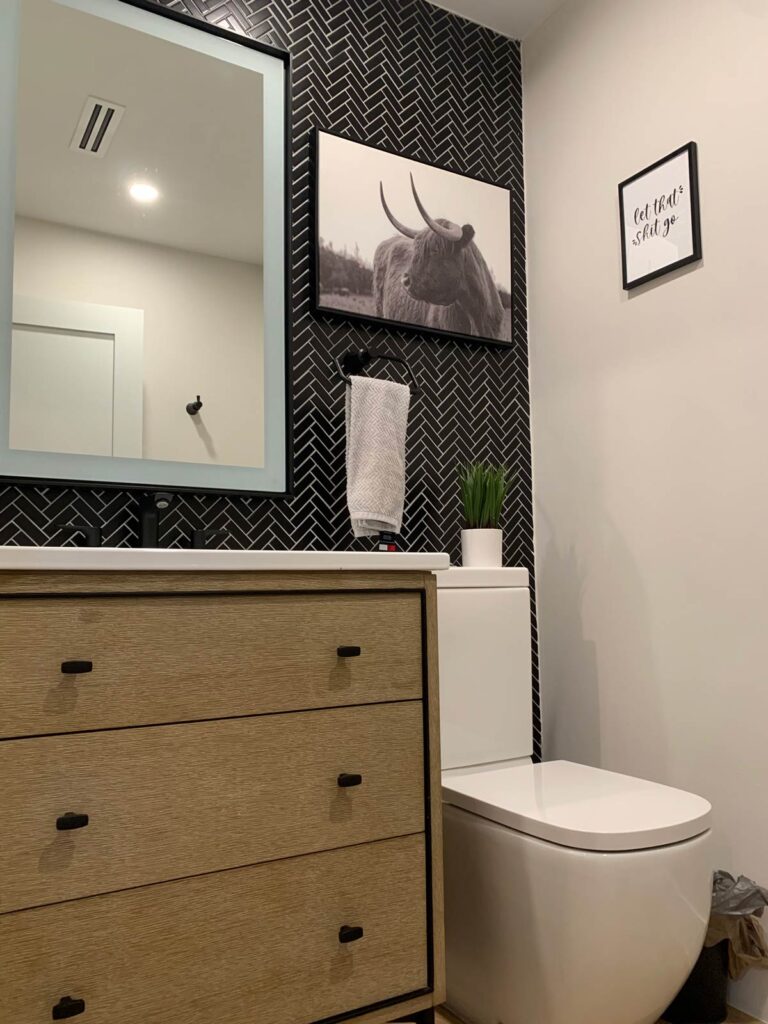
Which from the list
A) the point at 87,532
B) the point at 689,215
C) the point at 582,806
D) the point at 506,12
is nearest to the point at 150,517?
the point at 87,532

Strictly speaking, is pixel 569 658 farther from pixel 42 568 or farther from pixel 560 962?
pixel 42 568

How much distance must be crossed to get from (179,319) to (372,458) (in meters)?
0.55

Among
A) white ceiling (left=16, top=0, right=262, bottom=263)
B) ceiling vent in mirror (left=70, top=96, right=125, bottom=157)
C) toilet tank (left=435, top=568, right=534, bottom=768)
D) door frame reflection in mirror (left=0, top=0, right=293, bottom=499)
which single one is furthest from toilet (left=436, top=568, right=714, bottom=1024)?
ceiling vent in mirror (left=70, top=96, right=125, bottom=157)

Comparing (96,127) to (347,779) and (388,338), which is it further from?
(347,779)

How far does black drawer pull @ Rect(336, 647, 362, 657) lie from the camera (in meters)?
1.37

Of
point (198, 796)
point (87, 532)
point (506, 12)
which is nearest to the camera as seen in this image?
point (198, 796)

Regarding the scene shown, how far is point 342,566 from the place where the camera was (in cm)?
138

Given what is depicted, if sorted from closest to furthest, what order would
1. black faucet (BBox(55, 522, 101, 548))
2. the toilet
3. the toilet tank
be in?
the toilet < black faucet (BBox(55, 522, 101, 548)) < the toilet tank

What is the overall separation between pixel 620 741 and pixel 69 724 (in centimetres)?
139

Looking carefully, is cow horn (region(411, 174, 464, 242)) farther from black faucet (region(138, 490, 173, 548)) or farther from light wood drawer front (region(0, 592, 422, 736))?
light wood drawer front (region(0, 592, 422, 736))

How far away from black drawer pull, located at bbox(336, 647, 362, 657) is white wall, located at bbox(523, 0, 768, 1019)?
2.85 ft

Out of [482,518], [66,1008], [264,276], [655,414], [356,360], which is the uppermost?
[264,276]

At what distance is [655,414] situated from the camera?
1.96m

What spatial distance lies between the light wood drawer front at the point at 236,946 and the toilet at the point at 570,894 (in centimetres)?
18
